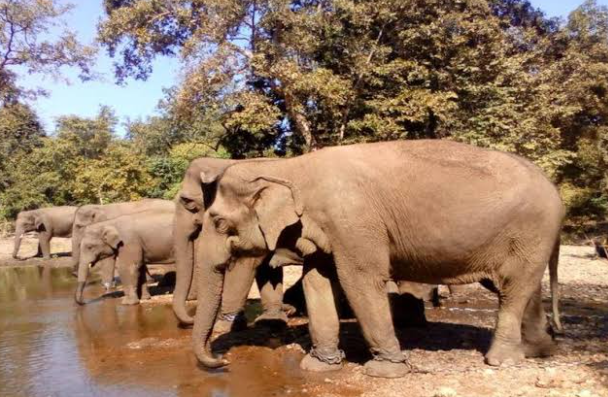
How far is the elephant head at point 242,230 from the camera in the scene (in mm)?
6848

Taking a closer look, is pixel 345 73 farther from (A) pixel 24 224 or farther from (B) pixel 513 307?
(A) pixel 24 224

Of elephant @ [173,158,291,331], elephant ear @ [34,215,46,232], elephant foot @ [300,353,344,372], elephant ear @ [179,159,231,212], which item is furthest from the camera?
elephant ear @ [34,215,46,232]

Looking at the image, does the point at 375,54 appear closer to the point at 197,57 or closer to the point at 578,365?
the point at 197,57

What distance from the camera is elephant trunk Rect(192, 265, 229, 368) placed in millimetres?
6938

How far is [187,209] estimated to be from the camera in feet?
30.1

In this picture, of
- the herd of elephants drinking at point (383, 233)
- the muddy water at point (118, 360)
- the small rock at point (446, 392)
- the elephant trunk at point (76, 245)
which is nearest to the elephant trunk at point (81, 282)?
the muddy water at point (118, 360)

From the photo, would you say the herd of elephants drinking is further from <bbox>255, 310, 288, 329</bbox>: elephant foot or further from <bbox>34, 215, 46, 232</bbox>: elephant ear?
<bbox>34, 215, 46, 232</bbox>: elephant ear

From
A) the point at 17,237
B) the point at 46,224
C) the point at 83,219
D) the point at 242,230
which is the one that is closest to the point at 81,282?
the point at 83,219

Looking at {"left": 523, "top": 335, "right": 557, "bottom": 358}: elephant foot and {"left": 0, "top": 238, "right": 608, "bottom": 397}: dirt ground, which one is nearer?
{"left": 0, "top": 238, "right": 608, "bottom": 397}: dirt ground

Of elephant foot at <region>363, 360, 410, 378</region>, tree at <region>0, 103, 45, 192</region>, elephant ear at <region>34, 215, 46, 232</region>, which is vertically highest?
tree at <region>0, 103, 45, 192</region>

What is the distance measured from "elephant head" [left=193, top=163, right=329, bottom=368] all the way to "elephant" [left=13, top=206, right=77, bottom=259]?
19.9 m

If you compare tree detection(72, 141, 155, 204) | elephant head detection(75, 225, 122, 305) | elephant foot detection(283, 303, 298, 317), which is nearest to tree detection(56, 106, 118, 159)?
tree detection(72, 141, 155, 204)

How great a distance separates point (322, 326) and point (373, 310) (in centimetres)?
75

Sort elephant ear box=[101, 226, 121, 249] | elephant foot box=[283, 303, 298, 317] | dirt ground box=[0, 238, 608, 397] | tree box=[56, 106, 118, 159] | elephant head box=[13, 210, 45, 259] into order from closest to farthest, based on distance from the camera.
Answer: dirt ground box=[0, 238, 608, 397]
elephant foot box=[283, 303, 298, 317]
elephant ear box=[101, 226, 121, 249]
elephant head box=[13, 210, 45, 259]
tree box=[56, 106, 118, 159]
